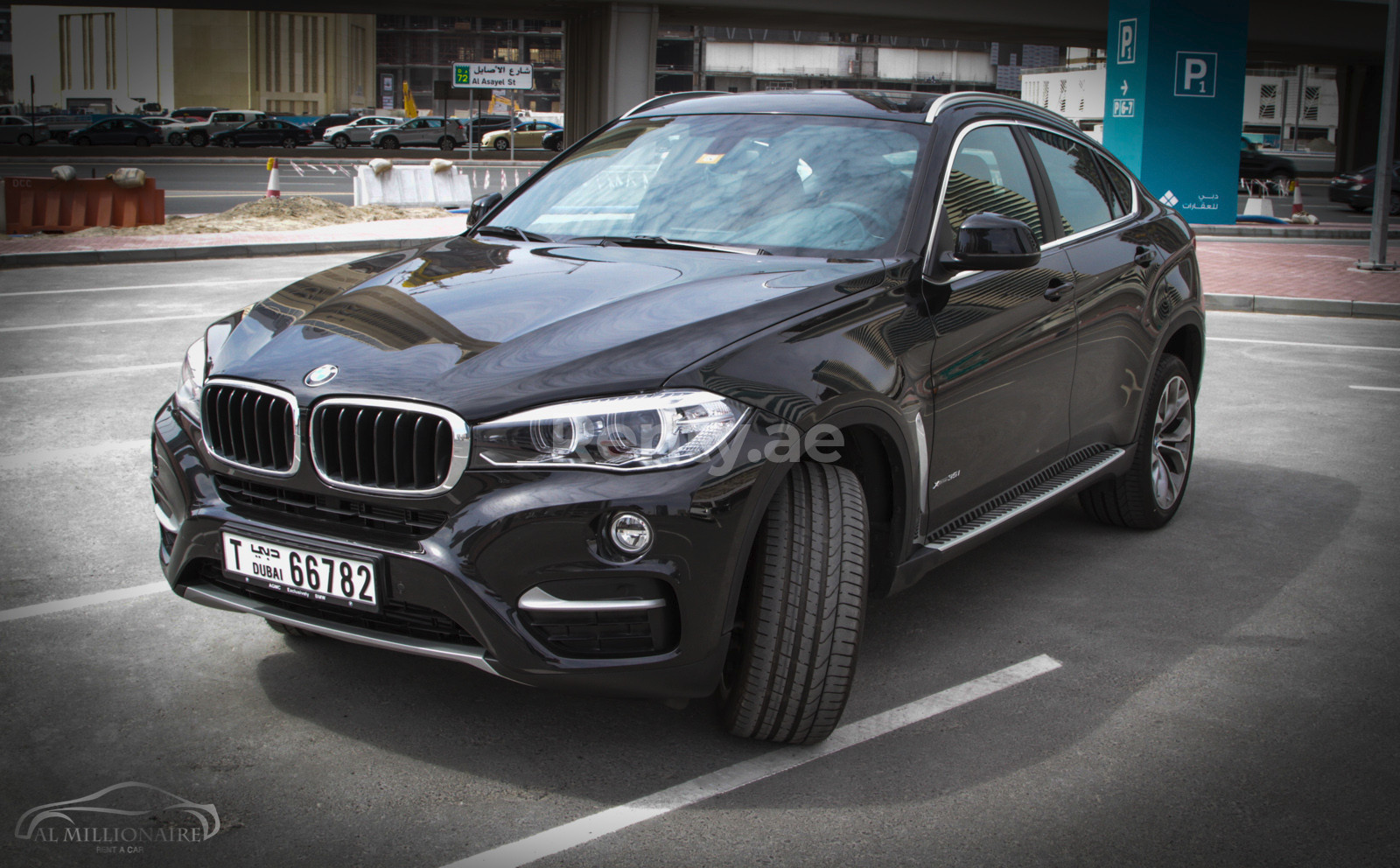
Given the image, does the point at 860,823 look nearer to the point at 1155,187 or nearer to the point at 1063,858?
the point at 1063,858

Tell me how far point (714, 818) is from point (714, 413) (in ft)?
3.10

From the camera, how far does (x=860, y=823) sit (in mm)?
2957

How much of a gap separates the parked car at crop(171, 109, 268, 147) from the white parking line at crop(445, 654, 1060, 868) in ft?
196

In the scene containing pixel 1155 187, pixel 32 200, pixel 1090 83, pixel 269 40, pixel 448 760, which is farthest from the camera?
pixel 269 40

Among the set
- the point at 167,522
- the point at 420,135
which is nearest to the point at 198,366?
the point at 167,522

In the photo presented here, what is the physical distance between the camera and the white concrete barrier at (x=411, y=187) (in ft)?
72.6

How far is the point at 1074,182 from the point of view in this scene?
190 inches

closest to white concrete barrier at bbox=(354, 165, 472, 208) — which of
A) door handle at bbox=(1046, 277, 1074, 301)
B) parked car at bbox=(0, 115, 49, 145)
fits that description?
door handle at bbox=(1046, 277, 1074, 301)

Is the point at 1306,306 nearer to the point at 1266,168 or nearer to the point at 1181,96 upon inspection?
the point at 1181,96

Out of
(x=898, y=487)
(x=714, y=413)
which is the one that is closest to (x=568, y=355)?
(x=714, y=413)

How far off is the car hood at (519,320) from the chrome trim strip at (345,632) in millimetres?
546

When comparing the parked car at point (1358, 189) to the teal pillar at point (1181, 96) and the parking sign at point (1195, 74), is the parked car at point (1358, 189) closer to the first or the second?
the teal pillar at point (1181, 96)

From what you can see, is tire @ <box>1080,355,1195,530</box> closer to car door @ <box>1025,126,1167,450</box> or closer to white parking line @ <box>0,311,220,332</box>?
car door @ <box>1025,126,1167,450</box>

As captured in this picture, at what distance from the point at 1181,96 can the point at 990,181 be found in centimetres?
1982
